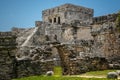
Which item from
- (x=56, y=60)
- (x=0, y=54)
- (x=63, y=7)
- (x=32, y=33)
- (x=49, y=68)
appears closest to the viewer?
(x=0, y=54)

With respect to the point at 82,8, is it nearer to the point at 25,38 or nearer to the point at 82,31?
the point at 82,31

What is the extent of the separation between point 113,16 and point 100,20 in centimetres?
247

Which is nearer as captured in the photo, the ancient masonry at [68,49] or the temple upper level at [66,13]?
the ancient masonry at [68,49]

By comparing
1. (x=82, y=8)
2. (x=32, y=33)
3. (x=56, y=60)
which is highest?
(x=82, y=8)

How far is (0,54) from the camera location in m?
14.9

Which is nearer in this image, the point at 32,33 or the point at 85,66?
the point at 85,66

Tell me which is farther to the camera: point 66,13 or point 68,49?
point 66,13

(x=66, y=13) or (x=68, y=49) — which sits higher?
(x=66, y=13)

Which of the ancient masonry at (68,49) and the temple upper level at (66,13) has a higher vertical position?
the temple upper level at (66,13)

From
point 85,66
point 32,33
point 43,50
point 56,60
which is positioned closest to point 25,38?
point 32,33

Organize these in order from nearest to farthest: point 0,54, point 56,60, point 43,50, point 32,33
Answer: point 0,54 < point 43,50 < point 56,60 < point 32,33

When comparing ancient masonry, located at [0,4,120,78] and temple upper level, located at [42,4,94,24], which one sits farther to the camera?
temple upper level, located at [42,4,94,24]

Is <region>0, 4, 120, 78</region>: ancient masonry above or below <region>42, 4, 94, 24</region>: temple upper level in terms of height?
below

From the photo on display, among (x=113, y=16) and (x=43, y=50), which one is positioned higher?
(x=113, y=16)
